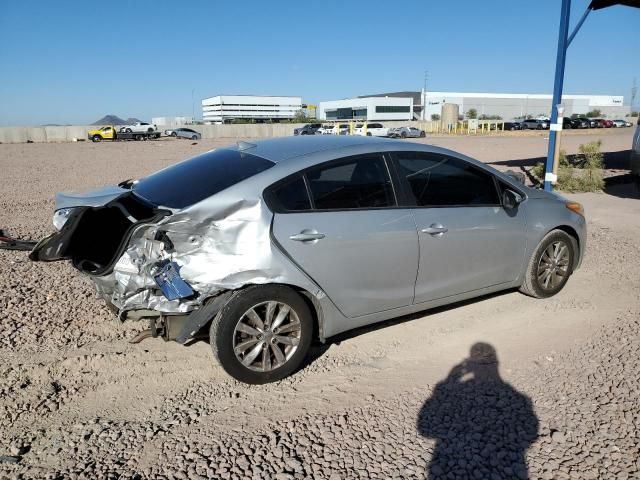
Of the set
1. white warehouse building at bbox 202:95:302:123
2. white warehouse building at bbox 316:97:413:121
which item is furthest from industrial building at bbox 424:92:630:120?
white warehouse building at bbox 202:95:302:123

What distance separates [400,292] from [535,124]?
70132 millimetres

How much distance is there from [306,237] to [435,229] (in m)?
1.14

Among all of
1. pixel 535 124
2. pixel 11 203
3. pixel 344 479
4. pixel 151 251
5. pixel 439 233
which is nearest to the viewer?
pixel 344 479

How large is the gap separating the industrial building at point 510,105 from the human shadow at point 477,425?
114566 millimetres

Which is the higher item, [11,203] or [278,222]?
[278,222]

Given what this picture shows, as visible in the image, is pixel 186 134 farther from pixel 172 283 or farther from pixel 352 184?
pixel 172 283

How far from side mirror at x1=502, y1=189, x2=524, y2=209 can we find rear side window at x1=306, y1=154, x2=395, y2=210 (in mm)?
1200

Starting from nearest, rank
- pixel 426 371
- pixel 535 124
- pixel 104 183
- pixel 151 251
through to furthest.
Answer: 1. pixel 151 251
2. pixel 426 371
3. pixel 104 183
4. pixel 535 124

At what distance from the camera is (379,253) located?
12.2 feet

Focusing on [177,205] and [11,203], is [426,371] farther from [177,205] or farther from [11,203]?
[11,203]

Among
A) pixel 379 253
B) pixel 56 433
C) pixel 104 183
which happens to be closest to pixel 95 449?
pixel 56 433

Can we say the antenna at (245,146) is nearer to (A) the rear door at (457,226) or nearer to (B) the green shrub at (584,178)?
(A) the rear door at (457,226)

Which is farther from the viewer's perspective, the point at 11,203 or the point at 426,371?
the point at 11,203

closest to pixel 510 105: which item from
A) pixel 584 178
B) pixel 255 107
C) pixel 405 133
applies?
pixel 255 107
